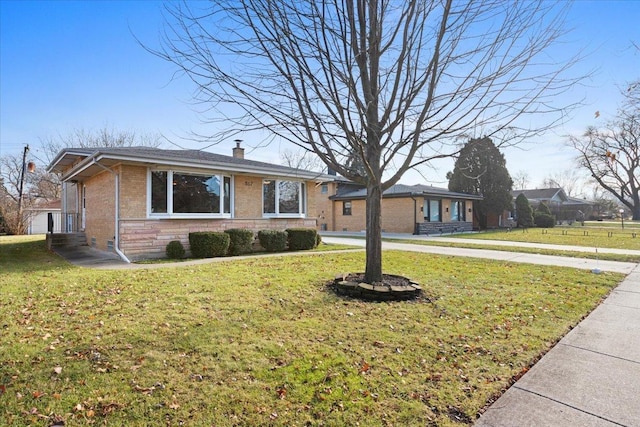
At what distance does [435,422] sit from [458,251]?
36.6ft

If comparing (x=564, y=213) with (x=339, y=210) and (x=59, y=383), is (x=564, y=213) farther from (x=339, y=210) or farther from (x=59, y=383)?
(x=59, y=383)

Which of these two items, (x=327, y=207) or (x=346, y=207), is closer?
(x=346, y=207)

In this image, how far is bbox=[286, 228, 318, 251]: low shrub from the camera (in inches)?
508

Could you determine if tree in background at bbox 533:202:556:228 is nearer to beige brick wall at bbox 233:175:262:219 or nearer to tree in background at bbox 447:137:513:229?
tree in background at bbox 447:137:513:229

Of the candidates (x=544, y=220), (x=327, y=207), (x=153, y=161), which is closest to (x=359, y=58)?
(x=153, y=161)

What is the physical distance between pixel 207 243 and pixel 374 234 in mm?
6267

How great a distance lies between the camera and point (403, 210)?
2280 cm

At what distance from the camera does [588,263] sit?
388 inches

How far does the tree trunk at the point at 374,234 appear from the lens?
607 cm

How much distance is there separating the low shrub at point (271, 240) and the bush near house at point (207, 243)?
1.71 metres

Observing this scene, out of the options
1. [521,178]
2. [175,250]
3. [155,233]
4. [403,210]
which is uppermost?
[521,178]

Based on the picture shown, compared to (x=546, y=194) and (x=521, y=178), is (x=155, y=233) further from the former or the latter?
(x=521, y=178)

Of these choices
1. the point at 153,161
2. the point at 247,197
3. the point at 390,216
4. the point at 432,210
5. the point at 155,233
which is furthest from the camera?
the point at 432,210

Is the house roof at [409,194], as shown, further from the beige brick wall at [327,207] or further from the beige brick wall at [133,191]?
the beige brick wall at [133,191]
